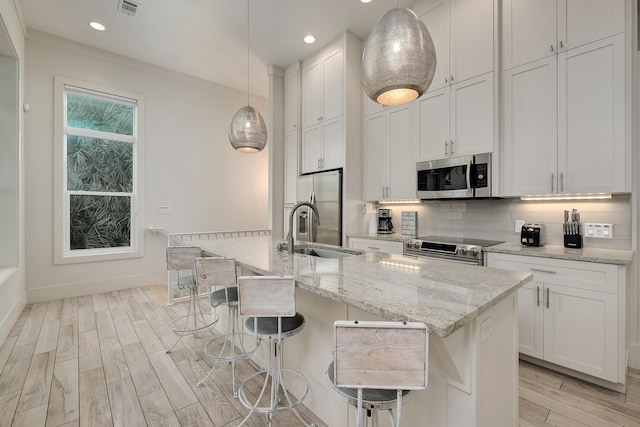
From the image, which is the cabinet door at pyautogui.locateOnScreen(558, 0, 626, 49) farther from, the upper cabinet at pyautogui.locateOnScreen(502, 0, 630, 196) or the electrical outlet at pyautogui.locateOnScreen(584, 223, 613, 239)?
the electrical outlet at pyautogui.locateOnScreen(584, 223, 613, 239)

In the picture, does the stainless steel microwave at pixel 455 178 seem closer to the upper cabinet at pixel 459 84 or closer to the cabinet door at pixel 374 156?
the upper cabinet at pixel 459 84

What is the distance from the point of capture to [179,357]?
2.44m

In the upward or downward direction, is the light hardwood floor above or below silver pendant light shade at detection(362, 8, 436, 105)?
below

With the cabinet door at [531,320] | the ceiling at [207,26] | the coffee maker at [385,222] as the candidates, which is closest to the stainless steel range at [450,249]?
the cabinet door at [531,320]

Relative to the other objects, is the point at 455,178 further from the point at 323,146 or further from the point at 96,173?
the point at 96,173

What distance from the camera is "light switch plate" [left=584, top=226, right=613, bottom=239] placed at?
7.48 feet

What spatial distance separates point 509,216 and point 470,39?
69.7 inches

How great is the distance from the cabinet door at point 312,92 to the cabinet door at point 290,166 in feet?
1.03

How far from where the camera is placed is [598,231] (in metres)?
2.32

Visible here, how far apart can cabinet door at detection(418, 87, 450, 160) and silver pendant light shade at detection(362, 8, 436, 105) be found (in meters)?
1.80

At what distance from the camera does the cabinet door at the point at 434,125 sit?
3020 mm

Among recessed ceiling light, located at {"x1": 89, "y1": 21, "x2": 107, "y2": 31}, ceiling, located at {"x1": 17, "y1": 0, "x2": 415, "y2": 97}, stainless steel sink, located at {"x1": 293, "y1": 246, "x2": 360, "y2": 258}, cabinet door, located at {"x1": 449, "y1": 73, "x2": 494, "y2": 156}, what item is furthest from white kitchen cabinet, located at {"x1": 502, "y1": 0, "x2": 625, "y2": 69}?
recessed ceiling light, located at {"x1": 89, "y1": 21, "x2": 107, "y2": 31}

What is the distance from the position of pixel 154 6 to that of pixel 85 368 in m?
3.61

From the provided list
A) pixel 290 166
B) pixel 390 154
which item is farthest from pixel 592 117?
pixel 290 166
